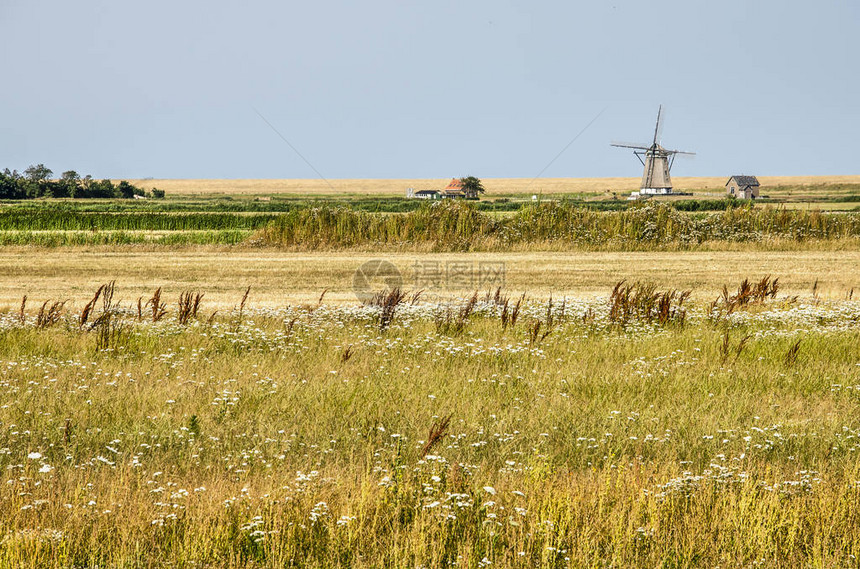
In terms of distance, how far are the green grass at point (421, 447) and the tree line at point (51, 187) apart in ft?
350

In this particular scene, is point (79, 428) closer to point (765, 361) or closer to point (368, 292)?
point (765, 361)

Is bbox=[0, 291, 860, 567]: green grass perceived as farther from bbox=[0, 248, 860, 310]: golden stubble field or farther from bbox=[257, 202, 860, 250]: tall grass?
bbox=[257, 202, 860, 250]: tall grass

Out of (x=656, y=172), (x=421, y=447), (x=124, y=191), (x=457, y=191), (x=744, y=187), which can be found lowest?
(x=421, y=447)

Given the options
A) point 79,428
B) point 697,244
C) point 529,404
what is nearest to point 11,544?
point 79,428

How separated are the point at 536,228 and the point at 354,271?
12.2 metres

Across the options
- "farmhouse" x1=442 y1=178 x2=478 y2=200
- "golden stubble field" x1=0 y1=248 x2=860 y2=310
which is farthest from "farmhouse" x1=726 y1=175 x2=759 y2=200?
"golden stubble field" x1=0 y1=248 x2=860 y2=310

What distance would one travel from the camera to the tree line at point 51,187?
349 feet

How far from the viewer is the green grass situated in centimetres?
548

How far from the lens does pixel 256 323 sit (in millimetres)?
13969

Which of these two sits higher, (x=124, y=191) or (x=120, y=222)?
(x=124, y=191)

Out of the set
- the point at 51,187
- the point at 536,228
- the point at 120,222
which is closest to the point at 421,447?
the point at 536,228

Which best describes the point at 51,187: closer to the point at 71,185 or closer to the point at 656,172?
the point at 71,185

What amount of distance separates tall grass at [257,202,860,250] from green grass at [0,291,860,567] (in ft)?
74.0

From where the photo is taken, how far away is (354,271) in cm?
2722
